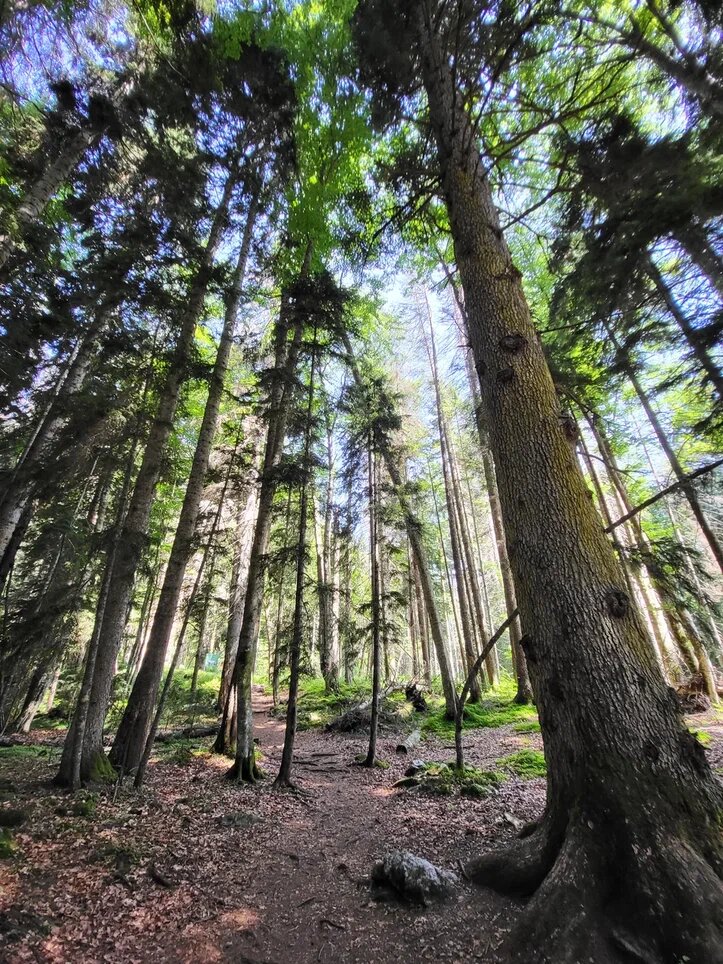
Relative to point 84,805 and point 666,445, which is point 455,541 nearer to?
point 666,445

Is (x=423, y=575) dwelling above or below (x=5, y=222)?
below

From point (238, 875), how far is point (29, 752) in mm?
7107

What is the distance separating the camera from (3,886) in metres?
3.30

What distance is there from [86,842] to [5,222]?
8867 mm

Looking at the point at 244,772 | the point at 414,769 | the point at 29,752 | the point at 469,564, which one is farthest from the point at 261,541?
the point at 469,564

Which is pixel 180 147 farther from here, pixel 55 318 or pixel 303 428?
pixel 303 428

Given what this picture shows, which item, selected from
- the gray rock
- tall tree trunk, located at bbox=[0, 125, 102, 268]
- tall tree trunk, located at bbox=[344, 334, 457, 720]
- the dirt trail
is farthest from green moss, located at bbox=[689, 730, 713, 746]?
tall tree trunk, located at bbox=[0, 125, 102, 268]

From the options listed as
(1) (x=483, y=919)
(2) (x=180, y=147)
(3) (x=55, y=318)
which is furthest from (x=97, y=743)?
(2) (x=180, y=147)

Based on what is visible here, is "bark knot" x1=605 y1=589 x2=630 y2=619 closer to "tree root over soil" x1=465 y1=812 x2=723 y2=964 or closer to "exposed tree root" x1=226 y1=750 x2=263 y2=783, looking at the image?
"tree root over soil" x1=465 y1=812 x2=723 y2=964

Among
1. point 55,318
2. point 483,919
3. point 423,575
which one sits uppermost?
point 55,318

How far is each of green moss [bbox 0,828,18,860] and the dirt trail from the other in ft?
0.31

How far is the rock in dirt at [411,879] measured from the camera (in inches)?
131

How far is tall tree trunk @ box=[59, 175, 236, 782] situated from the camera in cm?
629

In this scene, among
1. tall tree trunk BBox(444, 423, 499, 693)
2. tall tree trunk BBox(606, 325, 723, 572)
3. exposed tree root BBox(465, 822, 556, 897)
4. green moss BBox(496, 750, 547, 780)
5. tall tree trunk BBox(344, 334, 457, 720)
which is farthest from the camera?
tall tree trunk BBox(444, 423, 499, 693)
